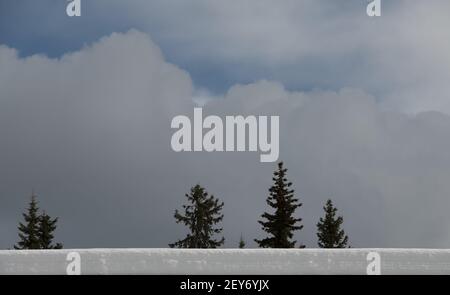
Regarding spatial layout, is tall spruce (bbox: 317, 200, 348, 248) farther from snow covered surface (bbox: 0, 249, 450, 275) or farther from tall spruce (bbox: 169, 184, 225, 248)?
snow covered surface (bbox: 0, 249, 450, 275)

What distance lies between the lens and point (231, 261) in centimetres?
749

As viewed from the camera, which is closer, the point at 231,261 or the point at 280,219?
the point at 231,261

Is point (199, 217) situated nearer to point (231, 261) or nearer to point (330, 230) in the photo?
point (330, 230)

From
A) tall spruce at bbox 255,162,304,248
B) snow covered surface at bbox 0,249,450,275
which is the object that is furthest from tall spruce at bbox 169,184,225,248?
snow covered surface at bbox 0,249,450,275

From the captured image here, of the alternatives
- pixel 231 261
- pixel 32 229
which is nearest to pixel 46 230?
pixel 32 229

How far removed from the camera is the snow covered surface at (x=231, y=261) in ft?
23.9

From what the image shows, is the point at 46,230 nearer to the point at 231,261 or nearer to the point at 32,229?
the point at 32,229

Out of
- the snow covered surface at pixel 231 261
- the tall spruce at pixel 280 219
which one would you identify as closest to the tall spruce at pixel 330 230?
the tall spruce at pixel 280 219

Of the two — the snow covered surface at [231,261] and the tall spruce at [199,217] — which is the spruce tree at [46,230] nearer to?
the tall spruce at [199,217]

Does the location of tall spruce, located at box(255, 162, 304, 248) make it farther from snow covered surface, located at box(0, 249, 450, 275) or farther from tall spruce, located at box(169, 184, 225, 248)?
snow covered surface, located at box(0, 249, 450, 275)

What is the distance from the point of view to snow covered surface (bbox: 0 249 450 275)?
729 centimetres

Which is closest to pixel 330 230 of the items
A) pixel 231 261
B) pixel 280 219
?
pixel 280 219

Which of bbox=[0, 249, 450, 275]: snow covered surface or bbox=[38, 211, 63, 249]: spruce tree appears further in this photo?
bbox=[38, 211, 63, 249]: spruce tree
